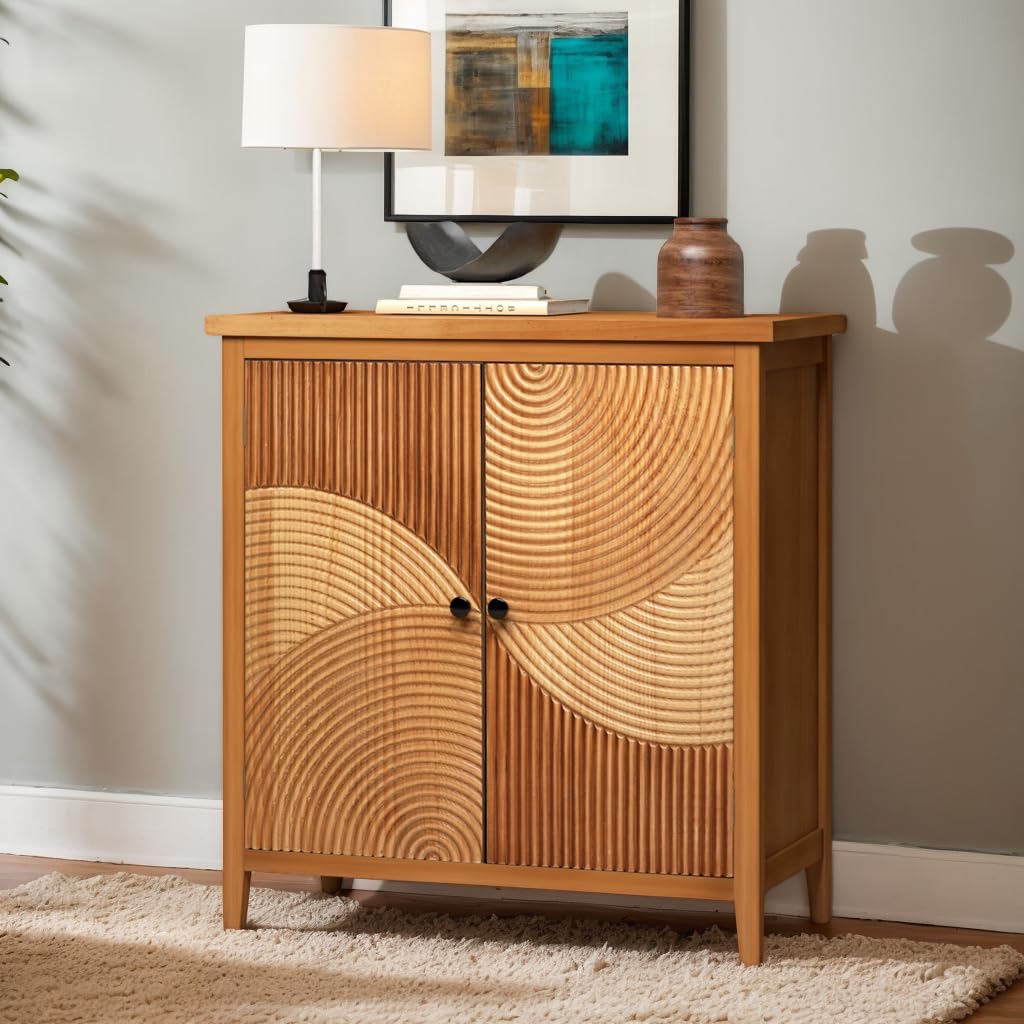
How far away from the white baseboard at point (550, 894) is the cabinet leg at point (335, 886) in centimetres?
5

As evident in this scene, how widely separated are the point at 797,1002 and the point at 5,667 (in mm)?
1768

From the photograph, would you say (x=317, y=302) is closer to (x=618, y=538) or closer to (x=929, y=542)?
(x=618, y=538)

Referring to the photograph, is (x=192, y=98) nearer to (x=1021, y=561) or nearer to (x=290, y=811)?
(x=290, y=811)

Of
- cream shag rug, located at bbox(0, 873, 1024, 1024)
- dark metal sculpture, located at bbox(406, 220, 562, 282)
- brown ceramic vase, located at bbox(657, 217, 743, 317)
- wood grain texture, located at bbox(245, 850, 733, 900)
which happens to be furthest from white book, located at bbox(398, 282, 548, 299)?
cream shag rug, located at bbox(0, 873, 1024, 1024)

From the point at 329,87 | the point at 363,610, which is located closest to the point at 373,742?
the point at 363,610

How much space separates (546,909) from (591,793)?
46cm

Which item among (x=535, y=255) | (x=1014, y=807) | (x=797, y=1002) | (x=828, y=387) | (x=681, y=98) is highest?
(x=681, y=98)

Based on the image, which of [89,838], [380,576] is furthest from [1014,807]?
[89,838]

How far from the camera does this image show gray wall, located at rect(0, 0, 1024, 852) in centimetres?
272

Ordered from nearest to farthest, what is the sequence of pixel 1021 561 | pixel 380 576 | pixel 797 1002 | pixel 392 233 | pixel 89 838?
pixel 797 1002 < pixel 380 576 < pixel 1021 561 < pixel 392 233 < pixel 89 838

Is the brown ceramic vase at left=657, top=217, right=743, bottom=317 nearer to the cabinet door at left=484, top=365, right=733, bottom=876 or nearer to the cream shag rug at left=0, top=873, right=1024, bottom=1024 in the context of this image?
the cabinet door at left=484, top=365, right=733, bottom=876

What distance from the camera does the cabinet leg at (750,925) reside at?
2445 mm

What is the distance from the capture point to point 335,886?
2941mm

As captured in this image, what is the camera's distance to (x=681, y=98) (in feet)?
9.11
